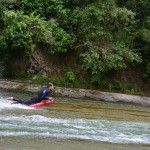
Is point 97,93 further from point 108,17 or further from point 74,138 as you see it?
point 74,138

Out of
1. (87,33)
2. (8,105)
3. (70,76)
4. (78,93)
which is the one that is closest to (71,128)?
(8,105)

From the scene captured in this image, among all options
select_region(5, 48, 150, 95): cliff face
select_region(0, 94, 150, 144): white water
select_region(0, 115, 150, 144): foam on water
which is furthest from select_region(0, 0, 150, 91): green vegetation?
select_region(0, 115, 150, 144): foam on water

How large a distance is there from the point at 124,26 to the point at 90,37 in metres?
2.89

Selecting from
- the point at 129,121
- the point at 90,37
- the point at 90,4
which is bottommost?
the point at 129,121

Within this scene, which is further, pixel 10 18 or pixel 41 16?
pixel 41 16

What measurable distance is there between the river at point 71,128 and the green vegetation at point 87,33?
7625 mm

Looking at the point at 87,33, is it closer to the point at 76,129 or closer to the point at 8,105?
the point at 8,105

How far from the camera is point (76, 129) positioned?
51.7ft

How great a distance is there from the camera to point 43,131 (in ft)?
48.3

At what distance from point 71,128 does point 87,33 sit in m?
16.6

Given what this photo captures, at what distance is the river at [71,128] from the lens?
12930mm

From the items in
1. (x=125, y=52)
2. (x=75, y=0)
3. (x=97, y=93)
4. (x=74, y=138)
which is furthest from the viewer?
(x=75, y=0)

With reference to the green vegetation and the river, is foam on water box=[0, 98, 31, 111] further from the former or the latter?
the green vegetation

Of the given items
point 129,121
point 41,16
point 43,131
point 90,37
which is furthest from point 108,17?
point 43,131
